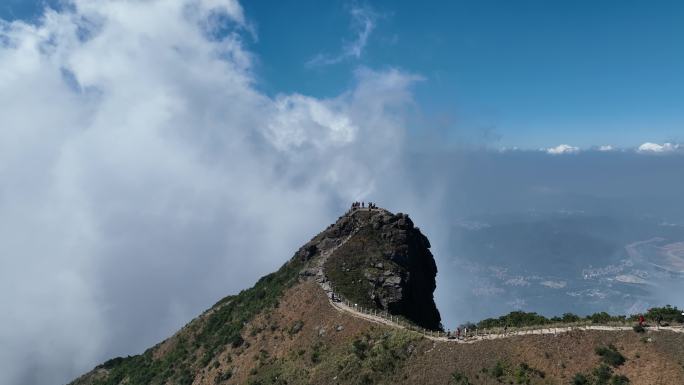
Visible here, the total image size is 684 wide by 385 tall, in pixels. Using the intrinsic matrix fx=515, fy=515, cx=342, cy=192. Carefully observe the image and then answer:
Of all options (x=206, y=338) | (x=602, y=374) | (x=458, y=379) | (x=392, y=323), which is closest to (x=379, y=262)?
(x=392, y=323)

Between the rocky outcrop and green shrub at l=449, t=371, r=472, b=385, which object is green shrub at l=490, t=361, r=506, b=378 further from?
the rocky outcrop

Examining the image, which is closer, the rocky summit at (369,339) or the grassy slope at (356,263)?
the rocky summit at (369,339)

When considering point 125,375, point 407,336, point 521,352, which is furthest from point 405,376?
point 125,375

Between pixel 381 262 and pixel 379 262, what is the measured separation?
0.34m

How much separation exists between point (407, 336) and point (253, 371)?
936 inches

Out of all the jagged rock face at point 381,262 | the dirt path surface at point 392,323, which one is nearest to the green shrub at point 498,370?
the dirt path surface at point 392,323

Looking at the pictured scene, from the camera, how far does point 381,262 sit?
289ft

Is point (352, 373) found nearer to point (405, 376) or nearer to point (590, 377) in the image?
point (405, 376)

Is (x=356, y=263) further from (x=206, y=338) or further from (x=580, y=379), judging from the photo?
(x=580, y=379)

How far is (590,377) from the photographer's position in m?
47.0

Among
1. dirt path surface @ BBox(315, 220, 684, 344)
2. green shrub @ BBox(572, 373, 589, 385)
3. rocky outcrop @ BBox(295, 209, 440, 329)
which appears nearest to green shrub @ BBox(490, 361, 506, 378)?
dirt path surface @ BBox(315, 220, 684, 344)

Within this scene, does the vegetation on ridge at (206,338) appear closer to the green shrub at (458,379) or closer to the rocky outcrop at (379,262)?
the rocky outcrop at (379,262)

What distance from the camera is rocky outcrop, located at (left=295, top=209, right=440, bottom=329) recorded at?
8170 centimetres

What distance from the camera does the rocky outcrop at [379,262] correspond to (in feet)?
268
